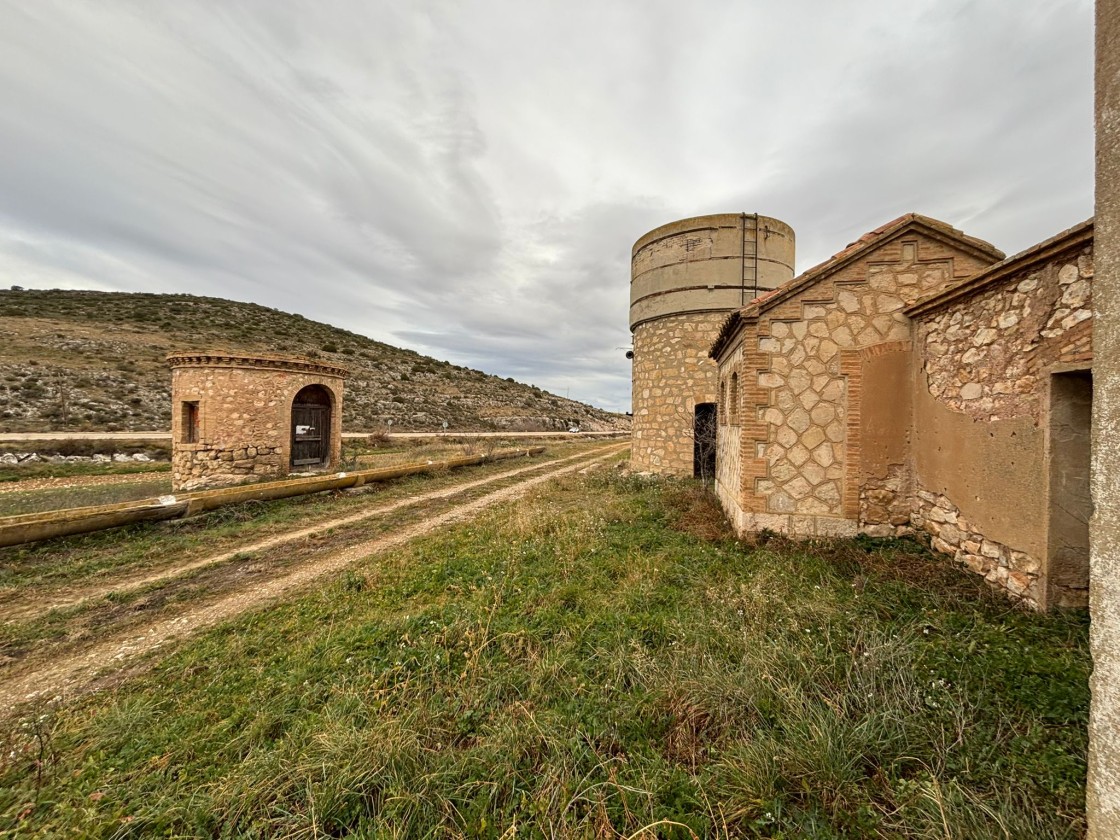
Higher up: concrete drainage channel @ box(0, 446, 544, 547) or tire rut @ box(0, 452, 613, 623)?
concrete drainage channel @ box(0, 446, 544, 547)

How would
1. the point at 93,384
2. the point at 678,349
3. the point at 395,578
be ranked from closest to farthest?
the point at 395,578, the point at 678,349, the point at 93,384

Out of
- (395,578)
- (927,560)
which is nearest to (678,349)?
(927,560)

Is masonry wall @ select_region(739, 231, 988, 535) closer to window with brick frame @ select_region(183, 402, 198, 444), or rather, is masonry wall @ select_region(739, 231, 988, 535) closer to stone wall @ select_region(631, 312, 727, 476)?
stone wall @ select_region(631, 312, 727, 476)

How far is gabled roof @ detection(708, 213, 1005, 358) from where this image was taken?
5.95 meters

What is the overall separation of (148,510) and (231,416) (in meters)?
5.06

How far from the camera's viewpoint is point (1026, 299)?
14.0ft

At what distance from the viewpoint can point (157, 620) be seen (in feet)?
16.3

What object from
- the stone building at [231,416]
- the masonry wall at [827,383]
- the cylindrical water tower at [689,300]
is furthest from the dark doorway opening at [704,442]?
the stone building at [231,416]

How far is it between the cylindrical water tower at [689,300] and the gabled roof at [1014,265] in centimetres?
666

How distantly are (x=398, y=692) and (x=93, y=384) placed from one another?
34078 mm

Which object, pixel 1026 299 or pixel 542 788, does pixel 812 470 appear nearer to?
pixel 1026 299

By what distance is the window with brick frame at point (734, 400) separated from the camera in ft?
26.1

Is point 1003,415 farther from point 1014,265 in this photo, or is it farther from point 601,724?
point 601,724

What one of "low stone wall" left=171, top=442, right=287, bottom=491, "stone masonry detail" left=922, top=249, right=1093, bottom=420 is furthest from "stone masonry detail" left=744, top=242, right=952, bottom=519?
"low stone wall" left=171, top=442, right=287, bottom=491
